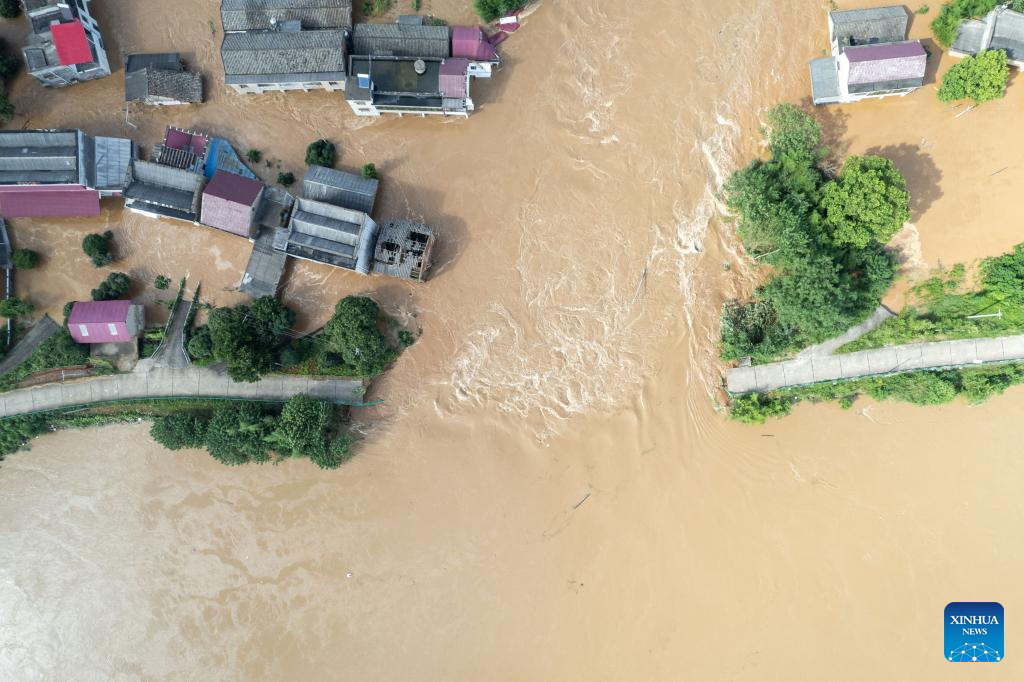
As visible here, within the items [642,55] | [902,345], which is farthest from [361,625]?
[642,55]

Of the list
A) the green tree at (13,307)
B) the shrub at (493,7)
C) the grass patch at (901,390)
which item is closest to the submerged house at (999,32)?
the grass patch at (901,390)

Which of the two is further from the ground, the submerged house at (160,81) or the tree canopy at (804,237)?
the submerged house at (160,81)

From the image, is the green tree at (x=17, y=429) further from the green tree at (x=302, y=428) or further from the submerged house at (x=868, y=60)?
the submerged house at (x=868, y=60)

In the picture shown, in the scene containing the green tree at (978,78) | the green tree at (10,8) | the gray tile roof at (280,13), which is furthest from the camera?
the green tree at (10,8)

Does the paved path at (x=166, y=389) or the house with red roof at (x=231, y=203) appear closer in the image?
the house with red roof at (x=231, y=203)

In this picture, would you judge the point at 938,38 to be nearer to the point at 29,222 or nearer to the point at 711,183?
the point at 711,183

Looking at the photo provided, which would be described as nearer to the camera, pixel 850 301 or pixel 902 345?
pixel 850 301

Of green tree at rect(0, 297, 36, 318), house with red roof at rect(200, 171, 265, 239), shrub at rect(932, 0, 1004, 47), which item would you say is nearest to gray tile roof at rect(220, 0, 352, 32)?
house with red roof at rect(200, 171, 265, 239)
